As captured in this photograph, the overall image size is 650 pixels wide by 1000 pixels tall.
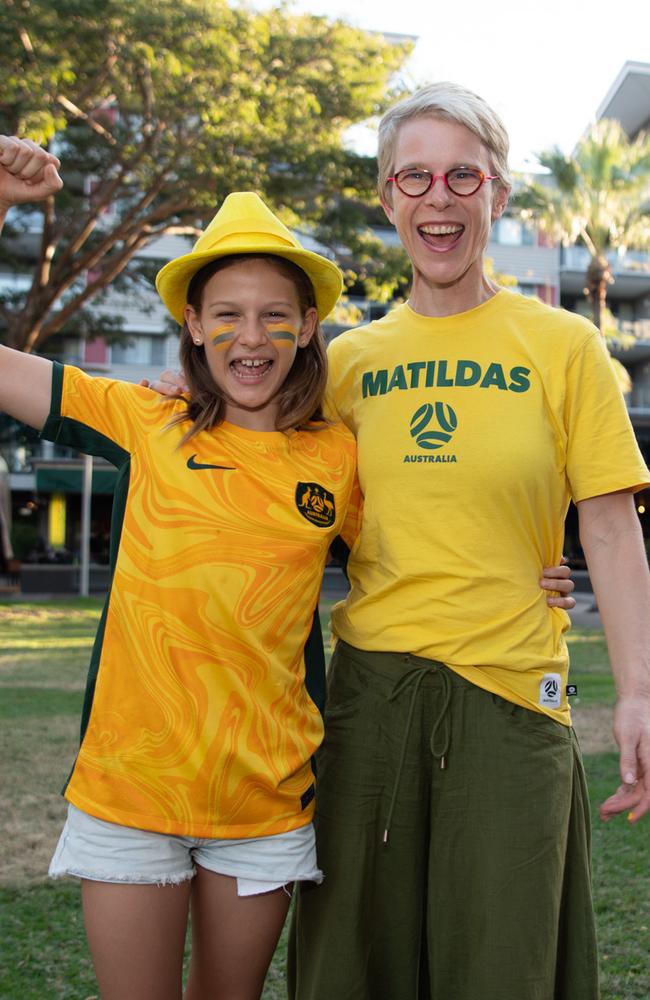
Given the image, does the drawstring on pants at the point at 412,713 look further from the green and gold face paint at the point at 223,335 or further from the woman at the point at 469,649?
the green and gold face paint at the point at 223,335

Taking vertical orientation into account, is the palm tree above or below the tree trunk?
above

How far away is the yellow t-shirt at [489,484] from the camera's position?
2.22 meters

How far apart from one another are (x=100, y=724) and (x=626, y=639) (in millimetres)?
1160

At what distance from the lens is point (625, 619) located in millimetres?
2240

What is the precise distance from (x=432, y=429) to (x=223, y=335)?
54cm

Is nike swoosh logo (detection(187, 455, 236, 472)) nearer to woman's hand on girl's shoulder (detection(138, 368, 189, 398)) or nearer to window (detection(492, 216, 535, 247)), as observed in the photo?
woman's hand on girl's shoulder (detection(138, 368, 189, 398))

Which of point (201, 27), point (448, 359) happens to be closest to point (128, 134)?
point (201, 27)

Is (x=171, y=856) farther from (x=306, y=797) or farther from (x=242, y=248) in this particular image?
(x=242, y=248)

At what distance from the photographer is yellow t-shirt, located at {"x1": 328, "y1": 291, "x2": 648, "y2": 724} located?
7.28 ft

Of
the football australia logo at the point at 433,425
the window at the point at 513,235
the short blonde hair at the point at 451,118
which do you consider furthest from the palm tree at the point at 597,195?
the football australia logo at the point at 433,425

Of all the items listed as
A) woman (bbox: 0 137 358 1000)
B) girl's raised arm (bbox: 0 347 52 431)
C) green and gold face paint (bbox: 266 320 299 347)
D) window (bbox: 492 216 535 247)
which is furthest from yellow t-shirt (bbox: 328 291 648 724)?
window (bbox: 492 216 535 247)

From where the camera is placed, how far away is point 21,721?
7805 mm

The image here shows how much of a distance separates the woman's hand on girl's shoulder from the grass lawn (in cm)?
228

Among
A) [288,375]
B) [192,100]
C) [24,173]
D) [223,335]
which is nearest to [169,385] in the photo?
[223,335]
